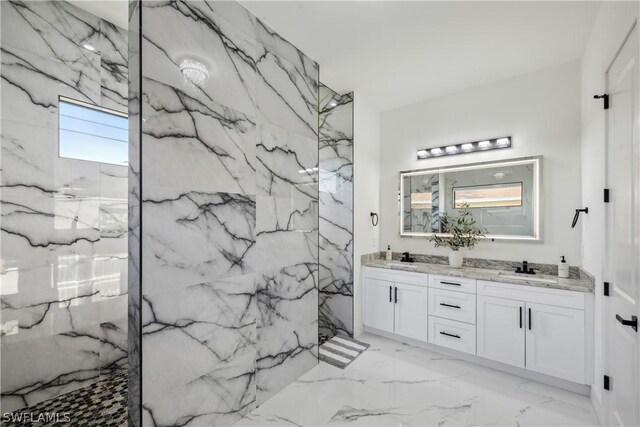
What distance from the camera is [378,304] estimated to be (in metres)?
3.40

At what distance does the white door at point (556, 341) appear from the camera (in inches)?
88.4

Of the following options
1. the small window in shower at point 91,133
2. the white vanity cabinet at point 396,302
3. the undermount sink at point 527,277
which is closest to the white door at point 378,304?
the white vanity cabinet at point 396,302

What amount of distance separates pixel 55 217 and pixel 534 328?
4.04 m

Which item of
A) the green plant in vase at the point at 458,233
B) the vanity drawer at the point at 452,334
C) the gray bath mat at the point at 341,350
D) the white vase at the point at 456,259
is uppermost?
the green plant in vase at the point at 458,233

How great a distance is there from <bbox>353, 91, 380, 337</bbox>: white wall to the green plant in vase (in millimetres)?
832

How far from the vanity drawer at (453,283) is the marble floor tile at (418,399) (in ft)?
2.41

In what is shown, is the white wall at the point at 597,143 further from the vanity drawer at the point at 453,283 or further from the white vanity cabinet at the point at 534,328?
the vanity drawer at the point at 453,283

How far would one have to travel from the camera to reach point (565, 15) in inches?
82.5

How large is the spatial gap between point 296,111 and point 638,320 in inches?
102

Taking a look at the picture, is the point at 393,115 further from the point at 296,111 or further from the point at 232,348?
the point at 232,348

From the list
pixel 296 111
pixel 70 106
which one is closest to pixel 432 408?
pixel 296 111

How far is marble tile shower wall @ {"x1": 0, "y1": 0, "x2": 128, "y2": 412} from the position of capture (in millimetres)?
1938

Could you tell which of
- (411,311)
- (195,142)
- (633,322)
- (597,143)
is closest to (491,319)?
(411,311)

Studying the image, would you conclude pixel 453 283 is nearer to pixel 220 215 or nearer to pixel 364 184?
pixel 364 184
